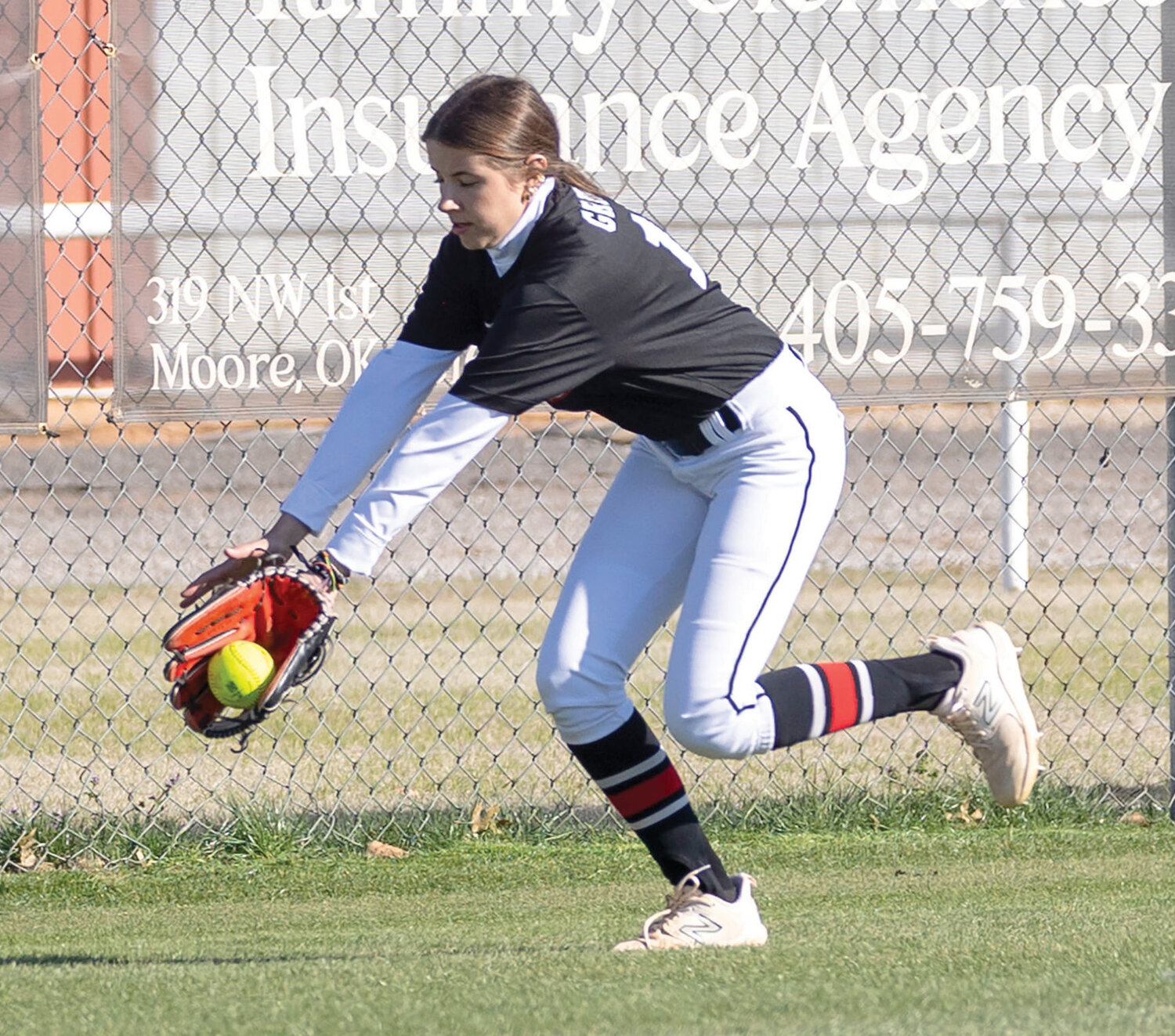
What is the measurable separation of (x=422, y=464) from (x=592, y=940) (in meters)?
1.23

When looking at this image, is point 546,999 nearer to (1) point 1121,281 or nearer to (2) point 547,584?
(1) point 1121,281

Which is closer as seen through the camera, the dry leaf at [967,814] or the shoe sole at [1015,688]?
the shoe sole at [1015,688]

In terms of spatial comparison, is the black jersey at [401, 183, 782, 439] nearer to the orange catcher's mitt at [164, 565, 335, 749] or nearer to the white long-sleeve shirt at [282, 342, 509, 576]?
the white long-sleeve shirt at [282, 342, 509, 576]

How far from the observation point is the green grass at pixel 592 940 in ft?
9.27

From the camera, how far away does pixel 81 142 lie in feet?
21.0

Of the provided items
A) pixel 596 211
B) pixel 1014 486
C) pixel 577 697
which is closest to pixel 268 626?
pixel 577 697

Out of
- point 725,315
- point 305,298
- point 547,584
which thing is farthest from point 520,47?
point 547,584

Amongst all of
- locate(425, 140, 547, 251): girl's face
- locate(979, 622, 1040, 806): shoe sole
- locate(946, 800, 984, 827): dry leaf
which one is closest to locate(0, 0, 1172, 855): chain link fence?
locate(946, 800, 984, 827): dry leaf

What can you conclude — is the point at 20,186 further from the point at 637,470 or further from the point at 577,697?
the point at 577,697

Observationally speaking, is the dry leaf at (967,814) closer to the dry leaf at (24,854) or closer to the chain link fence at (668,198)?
the chain link fence at (668,198)

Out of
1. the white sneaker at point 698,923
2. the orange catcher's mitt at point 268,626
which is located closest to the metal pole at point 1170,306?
the white sneaker at point 698,923

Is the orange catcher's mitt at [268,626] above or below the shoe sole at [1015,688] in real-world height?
above

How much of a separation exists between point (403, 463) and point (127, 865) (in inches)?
87.2

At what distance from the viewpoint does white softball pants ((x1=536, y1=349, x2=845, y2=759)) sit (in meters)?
3.43
